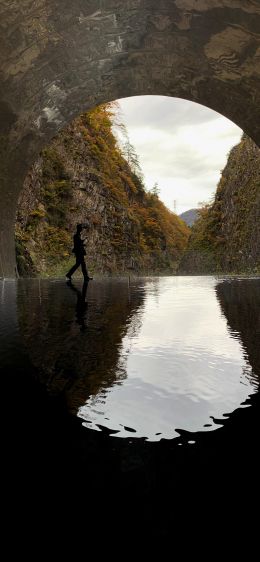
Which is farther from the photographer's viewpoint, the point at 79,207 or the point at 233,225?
the point at 233,225

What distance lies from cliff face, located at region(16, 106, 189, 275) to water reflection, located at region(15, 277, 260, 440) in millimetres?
17744

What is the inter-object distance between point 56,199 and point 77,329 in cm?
2807

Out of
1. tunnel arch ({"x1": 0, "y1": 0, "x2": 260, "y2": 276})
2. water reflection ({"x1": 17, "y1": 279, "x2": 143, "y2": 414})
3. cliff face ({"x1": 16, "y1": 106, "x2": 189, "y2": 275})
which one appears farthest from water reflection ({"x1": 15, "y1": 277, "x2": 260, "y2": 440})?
cliff face ({"x1": 16, "y1": 106, "x2": 189, "y2": 275})

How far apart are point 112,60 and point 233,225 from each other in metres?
34.8

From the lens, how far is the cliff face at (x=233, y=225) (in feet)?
123

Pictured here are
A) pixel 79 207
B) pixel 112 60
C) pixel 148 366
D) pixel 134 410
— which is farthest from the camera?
pixel 79 207

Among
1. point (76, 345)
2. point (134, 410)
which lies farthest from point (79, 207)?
point (134, 410)

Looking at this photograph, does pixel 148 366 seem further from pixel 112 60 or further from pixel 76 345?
pixel 112 60

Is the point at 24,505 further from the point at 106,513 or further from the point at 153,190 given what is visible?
the point at 153,190

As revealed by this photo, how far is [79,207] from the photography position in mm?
34156

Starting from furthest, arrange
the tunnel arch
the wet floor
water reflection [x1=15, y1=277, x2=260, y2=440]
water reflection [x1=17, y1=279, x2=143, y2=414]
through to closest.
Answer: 1. the tunnel arch
2. water reflection [x1=17, y1=279, x2=143, y2=414]
3. water reflection [x1=15, y1=277, x2=260, y2=440]
4. the wet floor

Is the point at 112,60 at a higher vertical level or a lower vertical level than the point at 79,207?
lower

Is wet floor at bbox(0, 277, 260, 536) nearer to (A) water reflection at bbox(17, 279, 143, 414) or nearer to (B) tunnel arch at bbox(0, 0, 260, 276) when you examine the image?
(A) water reflection at bbox(17, 279, 143, 414)

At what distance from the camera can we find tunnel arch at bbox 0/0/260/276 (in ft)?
26.3
